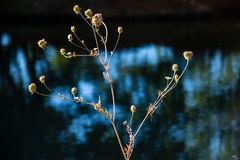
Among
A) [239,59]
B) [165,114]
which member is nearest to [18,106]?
[165,114]

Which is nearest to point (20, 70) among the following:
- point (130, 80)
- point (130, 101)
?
point (130, 80)

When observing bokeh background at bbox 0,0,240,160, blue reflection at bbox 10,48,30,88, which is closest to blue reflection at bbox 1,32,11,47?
bokeh background at bbox 0,0,240,160

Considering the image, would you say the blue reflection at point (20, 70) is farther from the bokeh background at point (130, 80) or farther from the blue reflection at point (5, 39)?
the blue reflection at point (5, 39)

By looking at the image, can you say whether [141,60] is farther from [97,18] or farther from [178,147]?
[97,18]

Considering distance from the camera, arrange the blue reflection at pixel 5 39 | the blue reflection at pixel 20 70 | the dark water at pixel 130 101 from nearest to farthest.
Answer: the dark water at pixel 130 101 < the blue reflection at pixel 20 70 < the blue reflection at pixel 5 39

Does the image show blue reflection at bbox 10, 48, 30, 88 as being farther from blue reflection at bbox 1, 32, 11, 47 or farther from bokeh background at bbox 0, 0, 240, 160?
blue reflection at bbox 1, 32, 11, 47

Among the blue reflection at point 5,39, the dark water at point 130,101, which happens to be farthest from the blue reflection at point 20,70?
the blue reflection at point 5,39

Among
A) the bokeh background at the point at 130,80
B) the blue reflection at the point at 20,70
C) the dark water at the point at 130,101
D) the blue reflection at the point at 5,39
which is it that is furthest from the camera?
the blue reflection at the point at 5,39
